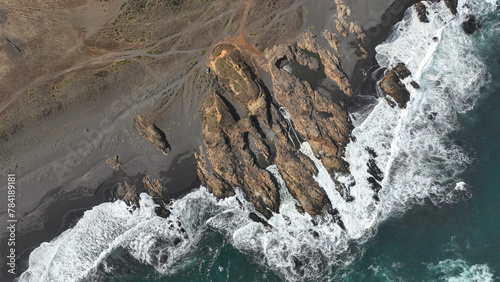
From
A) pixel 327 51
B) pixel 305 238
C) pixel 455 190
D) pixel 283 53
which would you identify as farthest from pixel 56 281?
pixel 455 190

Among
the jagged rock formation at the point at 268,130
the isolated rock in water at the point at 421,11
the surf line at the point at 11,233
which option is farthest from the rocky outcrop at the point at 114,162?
the isolated rock in water at the point at 421,11

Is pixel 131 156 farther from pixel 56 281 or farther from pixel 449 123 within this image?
pixel 449 123

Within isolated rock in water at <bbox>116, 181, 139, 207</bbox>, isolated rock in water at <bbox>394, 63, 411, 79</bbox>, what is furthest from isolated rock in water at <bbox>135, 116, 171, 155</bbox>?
isolated rock in water at <bbox>394, 63, 411, 79</bbox>

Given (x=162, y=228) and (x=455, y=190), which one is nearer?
(x=455, y=190)

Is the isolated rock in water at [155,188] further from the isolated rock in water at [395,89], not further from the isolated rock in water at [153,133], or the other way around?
the isolated rock in water at [395,89]

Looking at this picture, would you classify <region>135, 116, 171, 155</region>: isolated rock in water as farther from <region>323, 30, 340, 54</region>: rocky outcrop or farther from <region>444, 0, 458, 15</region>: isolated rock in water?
<region>444, 0, 458, 15</region>: isolated rock in water
